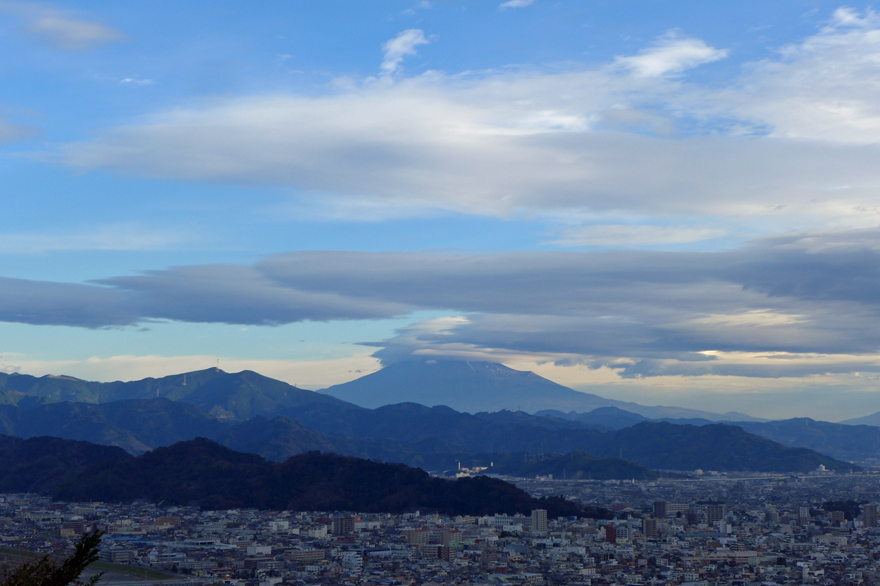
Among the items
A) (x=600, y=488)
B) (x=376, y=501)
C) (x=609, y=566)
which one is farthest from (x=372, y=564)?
(x=600, y=488)

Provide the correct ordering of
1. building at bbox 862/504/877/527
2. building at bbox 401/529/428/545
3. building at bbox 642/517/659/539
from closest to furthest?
building at bbox 401/529/428/545 < building at bbox 642/517/659/539 < building at bbox 862/504/877/527

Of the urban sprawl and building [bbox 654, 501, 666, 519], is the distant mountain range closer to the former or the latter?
the urban sprawl

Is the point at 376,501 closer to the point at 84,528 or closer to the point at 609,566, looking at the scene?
the point at 84,528

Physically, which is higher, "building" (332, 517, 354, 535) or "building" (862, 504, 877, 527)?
"building" (862, 504, 877, 527)

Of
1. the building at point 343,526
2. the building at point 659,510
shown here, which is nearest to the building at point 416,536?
the building at point 343,526

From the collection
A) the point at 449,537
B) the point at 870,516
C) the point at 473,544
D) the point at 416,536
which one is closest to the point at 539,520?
the point at 449,537

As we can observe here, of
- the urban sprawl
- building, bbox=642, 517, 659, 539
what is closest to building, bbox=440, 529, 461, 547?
the urban sprawl

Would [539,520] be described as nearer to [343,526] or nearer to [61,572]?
[343,526]

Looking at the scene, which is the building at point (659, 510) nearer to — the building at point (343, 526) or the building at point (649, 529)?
the building at point (649, 529)
